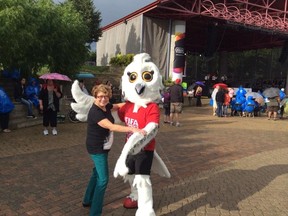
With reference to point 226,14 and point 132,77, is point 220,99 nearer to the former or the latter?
point 226,14

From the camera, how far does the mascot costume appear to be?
4277mm

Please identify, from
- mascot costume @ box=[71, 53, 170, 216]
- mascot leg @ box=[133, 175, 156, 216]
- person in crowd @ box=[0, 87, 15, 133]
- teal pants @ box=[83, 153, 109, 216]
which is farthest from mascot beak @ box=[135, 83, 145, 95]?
person in crowd @ box=[0, 87, 15, 133]

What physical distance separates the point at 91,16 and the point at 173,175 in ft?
80.8

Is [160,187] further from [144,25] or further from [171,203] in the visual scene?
[144,25]

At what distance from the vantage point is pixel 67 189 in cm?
554

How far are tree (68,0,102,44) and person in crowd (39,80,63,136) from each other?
64.0ft

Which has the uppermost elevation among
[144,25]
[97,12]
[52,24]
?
[97,12]

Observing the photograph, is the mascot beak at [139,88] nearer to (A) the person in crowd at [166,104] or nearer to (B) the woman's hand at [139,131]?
(B) the woman's hand at [139,131]

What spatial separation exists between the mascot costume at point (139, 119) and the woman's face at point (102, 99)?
0.40 meters

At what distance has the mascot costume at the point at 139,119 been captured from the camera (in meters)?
4.28

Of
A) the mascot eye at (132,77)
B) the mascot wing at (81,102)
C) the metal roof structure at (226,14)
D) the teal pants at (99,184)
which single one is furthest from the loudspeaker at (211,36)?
the teal pants at (99,184)

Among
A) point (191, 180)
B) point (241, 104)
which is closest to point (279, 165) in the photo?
point (191, 180)

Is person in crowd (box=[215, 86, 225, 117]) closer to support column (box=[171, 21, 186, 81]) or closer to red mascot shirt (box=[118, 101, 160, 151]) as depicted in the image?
support column (box=[171, 21, 186, 81])

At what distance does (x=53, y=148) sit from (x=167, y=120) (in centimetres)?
568
